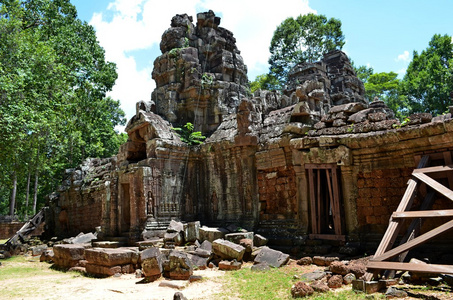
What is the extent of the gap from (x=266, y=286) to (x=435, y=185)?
364 cm

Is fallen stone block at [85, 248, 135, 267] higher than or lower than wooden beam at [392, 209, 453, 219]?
lower

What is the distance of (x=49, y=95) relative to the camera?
16422 millimetres

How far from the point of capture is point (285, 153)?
9852mm

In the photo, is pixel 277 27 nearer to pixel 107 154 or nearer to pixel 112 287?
pixel 107 154

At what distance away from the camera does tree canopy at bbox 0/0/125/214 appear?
13.2 m

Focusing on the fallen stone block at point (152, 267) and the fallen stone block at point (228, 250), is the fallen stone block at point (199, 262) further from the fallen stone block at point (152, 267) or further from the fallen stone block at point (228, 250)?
the fallen stone block at point (152, 267)

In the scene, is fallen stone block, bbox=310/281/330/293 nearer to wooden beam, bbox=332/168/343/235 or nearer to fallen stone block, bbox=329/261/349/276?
fallen stone block, bbox=329/261/349/276

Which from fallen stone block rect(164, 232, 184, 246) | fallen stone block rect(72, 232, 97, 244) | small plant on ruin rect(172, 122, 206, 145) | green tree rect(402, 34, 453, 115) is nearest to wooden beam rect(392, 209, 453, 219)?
fallen stone block rect(164, 232, 184, 246)

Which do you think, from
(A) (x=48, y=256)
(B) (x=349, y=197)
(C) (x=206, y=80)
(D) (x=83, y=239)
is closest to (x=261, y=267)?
(B) (x=349, y=197)

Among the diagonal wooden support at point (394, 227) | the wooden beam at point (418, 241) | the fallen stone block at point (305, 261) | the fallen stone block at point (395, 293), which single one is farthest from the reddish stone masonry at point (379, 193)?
the fallen stone block at point (395, 293)

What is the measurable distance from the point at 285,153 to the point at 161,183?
178 inches

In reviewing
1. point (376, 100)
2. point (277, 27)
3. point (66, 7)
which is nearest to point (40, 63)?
point (66, 7)

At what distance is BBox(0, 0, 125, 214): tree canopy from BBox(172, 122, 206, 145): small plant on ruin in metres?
5.44

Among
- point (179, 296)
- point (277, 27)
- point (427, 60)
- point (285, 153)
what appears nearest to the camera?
point (179, 296)
